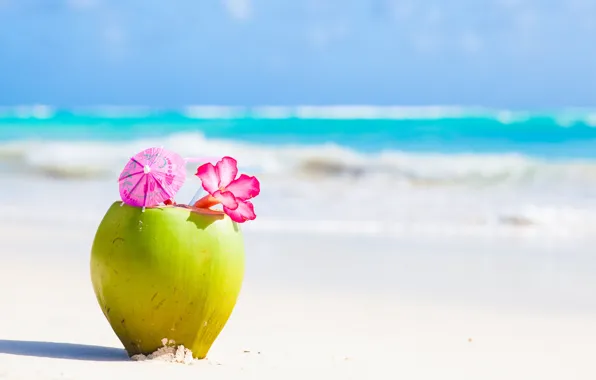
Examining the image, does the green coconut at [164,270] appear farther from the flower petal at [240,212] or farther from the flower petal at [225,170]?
the flower petal at [225,170]

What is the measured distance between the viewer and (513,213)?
33.8ft

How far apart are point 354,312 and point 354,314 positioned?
0.18 ft

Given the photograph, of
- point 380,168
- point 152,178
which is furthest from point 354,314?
point 380,168

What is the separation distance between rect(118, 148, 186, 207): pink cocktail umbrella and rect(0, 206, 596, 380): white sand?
0.63m

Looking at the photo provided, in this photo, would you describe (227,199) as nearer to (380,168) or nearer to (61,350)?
(61,350)

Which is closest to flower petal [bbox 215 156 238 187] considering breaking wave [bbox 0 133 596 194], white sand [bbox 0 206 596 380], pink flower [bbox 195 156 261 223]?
pink flower [bbox 195 156 261 223]

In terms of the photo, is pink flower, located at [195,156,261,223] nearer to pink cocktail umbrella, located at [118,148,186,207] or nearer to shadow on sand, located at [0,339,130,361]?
pink cocktail umbrella, located at [118,148,186,207]

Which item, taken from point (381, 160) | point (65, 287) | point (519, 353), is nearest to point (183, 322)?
point (519, 353)

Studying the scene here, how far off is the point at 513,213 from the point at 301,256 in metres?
3.58

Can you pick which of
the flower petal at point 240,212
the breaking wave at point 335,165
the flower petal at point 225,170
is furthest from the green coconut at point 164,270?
the breaking wave at point 335,165

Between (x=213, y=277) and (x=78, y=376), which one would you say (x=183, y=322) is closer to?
(x=213, y=277)

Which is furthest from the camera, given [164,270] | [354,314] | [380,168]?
[380,168]

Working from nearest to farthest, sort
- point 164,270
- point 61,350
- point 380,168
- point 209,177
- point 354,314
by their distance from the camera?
point 164,270 < point 209,177 < point 61,350 < point 354,314 < point 380,168

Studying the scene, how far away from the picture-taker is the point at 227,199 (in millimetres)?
3766
